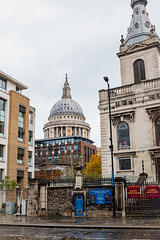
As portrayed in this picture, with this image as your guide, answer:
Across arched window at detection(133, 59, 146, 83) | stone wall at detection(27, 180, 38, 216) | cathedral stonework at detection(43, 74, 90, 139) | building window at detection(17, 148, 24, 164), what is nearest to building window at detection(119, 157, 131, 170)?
arched window at detection(133, 59, 146, 83)

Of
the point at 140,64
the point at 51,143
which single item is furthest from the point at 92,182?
the point at 51,143

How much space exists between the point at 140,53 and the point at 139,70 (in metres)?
2.44

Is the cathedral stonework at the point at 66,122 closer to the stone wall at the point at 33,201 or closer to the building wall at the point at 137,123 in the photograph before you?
the building wall at the point at 137,123

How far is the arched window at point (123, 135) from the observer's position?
33812mm

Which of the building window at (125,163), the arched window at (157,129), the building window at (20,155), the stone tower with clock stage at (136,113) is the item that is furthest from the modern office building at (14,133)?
the arched window at (157,129)

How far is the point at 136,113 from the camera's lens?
3394 cm

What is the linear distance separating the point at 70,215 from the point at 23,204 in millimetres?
5024

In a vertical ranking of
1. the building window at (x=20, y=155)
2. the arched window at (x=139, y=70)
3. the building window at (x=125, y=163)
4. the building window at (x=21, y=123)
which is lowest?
the building window at (x=125, y=163)

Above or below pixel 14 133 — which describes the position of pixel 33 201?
below

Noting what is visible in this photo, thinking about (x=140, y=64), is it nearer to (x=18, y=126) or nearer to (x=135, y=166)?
(x=135, y=166)

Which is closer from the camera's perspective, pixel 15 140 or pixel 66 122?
pixel 15 140

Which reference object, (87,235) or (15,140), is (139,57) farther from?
(87,235)

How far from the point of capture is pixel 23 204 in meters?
25.0

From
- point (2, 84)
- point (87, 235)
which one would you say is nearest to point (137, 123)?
point (87, 235)
